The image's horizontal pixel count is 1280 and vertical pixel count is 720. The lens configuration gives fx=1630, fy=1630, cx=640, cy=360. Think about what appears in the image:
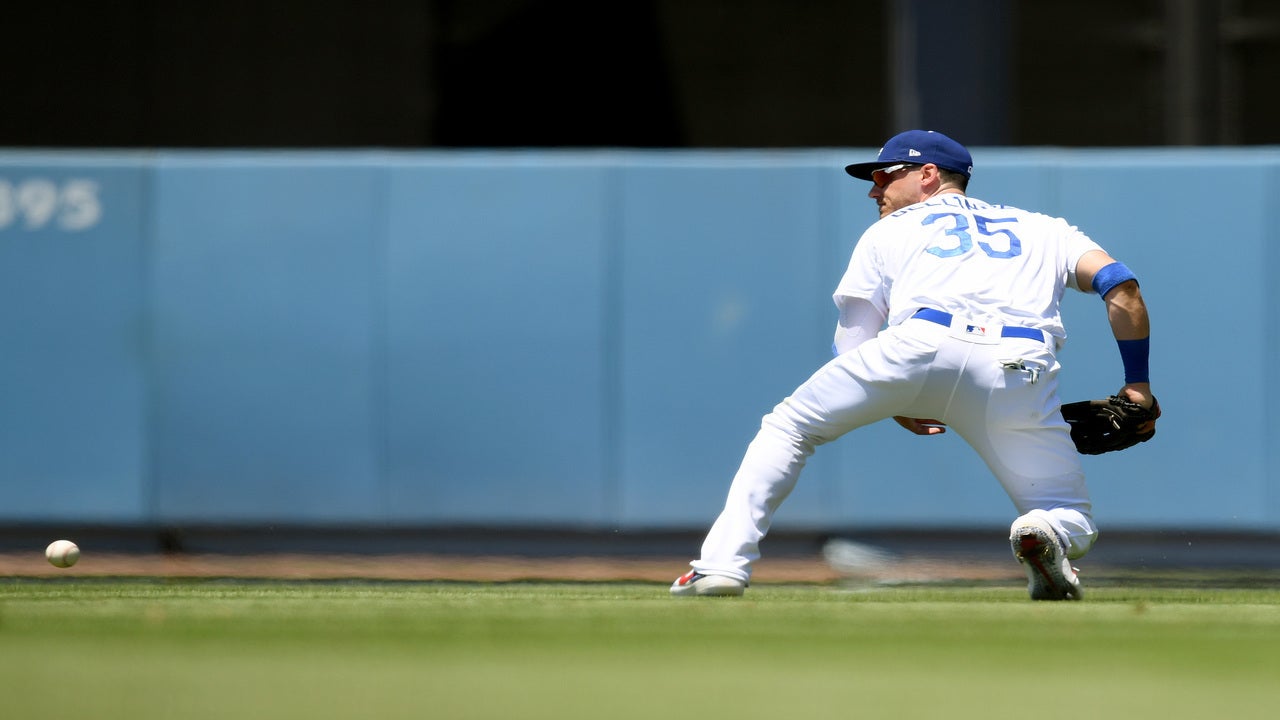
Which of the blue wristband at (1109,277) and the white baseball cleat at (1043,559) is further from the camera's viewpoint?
the blue wristband at (1109,277)

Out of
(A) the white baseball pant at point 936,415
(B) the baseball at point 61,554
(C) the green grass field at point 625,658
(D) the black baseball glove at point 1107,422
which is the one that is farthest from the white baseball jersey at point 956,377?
(B) the baseball at point 61,554

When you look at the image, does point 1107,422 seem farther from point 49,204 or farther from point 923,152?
point 49,204

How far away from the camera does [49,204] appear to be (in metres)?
7.62

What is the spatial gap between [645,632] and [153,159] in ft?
15.8

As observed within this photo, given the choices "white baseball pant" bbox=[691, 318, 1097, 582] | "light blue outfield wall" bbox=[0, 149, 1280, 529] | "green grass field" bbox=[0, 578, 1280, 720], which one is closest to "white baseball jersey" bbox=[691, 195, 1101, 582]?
"white baseball pant" bbox=[691, 318, 1097, 582]

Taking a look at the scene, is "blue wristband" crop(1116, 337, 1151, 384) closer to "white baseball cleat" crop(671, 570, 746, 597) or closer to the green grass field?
the green grass field

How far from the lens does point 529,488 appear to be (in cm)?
762

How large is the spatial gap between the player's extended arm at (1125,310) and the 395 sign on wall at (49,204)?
187 inches

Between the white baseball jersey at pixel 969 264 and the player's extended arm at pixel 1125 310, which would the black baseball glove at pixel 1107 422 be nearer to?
the player's extended arm at pixel 1125 310

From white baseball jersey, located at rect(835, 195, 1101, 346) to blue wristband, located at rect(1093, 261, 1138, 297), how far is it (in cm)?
9

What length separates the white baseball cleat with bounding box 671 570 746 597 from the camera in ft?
15.3

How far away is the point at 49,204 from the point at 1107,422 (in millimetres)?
5060

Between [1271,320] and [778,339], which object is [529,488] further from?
[1271,320]

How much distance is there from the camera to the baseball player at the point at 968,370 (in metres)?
4.67
